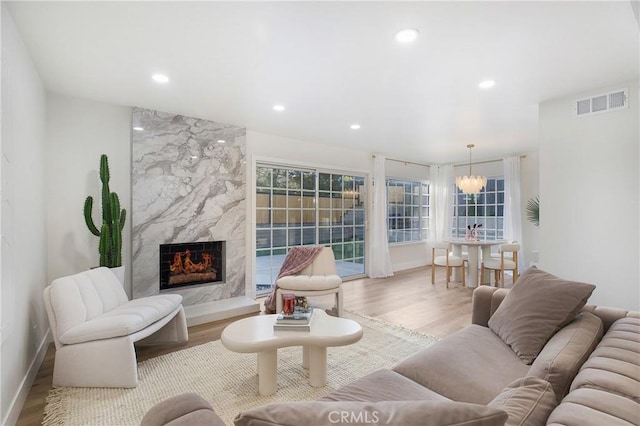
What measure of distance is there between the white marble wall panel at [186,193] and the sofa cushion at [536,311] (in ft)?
10.7

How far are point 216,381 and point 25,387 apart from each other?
1.27 m

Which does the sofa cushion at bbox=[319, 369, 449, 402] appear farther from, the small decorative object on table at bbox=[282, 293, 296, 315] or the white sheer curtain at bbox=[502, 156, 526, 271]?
the white sheer curtain at bbox=[502, 156, 526, 271]

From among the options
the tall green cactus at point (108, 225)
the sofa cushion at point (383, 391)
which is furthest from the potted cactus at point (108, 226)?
the sofa cushion at point (383, 391)

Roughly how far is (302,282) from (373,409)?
9.23 ft

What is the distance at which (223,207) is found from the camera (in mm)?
4074

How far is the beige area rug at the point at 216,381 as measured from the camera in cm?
192

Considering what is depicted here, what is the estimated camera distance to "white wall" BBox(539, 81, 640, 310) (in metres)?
2.73

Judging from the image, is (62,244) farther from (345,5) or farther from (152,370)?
(345,5)

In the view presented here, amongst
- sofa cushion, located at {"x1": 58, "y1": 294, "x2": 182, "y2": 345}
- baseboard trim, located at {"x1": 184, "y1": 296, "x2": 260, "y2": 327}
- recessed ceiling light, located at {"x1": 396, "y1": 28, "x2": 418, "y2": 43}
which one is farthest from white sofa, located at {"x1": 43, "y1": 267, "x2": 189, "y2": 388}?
recessed ceiling light, located at {"x1": 396, "y1": 28, "x2": 418, "y2": 43}

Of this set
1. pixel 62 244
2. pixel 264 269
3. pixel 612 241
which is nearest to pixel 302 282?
pixel 264 269

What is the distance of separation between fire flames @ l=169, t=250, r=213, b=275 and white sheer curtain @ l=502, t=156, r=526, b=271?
18.2ft

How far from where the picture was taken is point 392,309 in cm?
393

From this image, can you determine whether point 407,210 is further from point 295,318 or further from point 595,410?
point 595,410

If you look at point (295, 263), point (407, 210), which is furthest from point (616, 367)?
point (407, 210)
